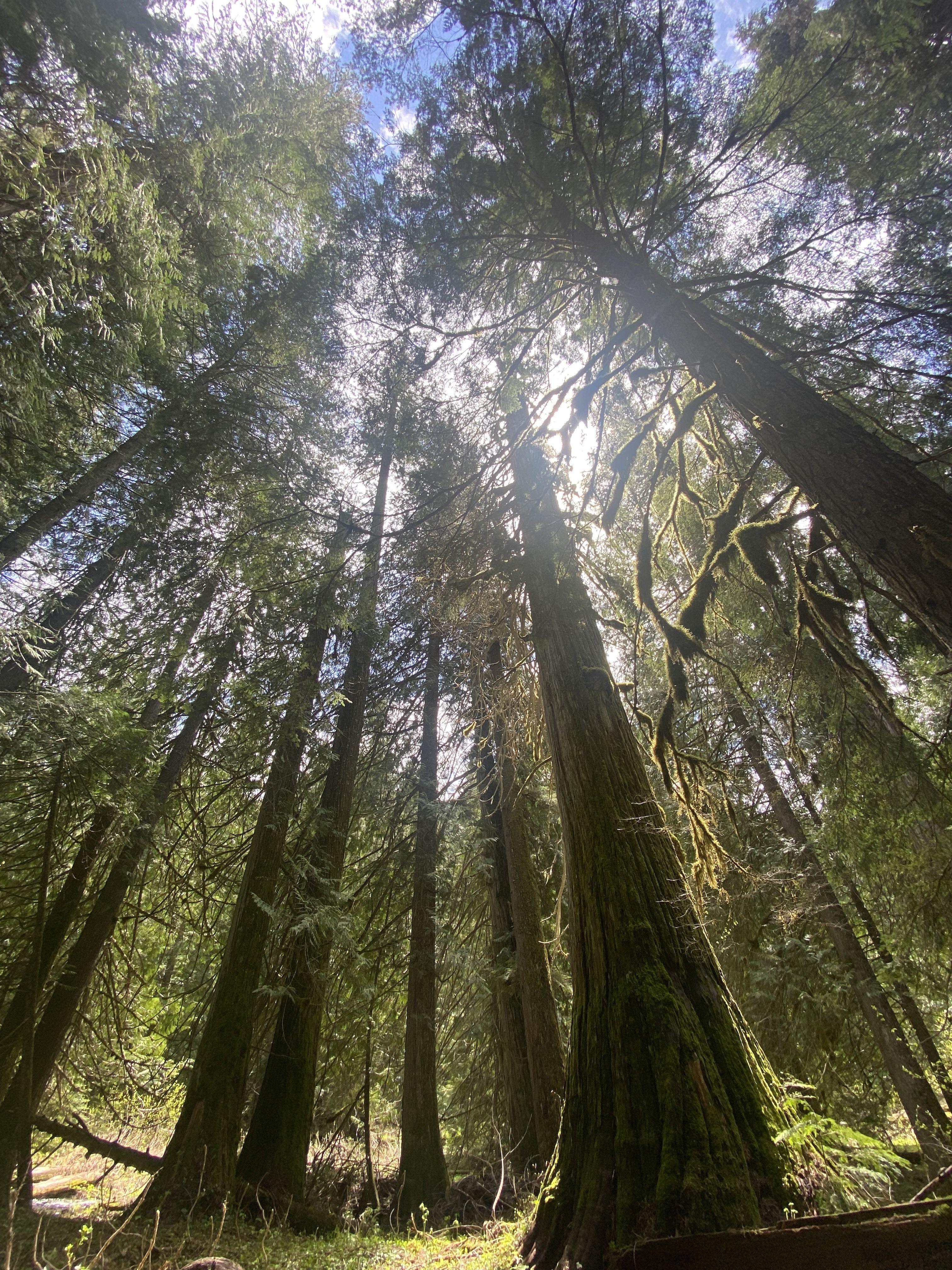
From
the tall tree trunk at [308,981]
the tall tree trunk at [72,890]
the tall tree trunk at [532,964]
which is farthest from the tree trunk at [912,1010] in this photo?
the tall tree trunk at [72,890]

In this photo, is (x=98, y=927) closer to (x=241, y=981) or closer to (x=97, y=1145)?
(x=241, y=981)

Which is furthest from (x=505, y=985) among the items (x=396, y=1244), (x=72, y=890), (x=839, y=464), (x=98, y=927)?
(x=839, y=464)

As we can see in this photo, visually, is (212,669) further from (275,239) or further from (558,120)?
(558,120)

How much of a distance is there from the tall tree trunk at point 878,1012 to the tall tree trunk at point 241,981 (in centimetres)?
497

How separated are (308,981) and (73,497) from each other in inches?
233

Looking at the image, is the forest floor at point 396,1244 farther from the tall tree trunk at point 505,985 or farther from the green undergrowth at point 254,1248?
the tall tree trunk at point 505,985

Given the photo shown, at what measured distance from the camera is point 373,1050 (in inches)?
317

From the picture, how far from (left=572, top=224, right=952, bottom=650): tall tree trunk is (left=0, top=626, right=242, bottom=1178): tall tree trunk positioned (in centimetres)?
548

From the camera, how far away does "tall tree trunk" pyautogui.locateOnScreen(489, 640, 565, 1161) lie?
5676mm

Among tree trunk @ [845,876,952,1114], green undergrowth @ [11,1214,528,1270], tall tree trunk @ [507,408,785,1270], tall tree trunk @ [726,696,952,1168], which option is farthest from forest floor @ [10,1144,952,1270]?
tree trunk @ [845,876,952,1114]

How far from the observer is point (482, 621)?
640cm

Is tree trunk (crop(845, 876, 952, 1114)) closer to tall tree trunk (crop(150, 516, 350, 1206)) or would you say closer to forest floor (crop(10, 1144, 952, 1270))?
forest floor (crop(10, 1144, 952, 1270))

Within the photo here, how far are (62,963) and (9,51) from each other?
8.58 meters

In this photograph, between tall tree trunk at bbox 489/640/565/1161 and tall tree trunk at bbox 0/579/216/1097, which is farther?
tall tree trunk at bbox 489/640/565/1161
